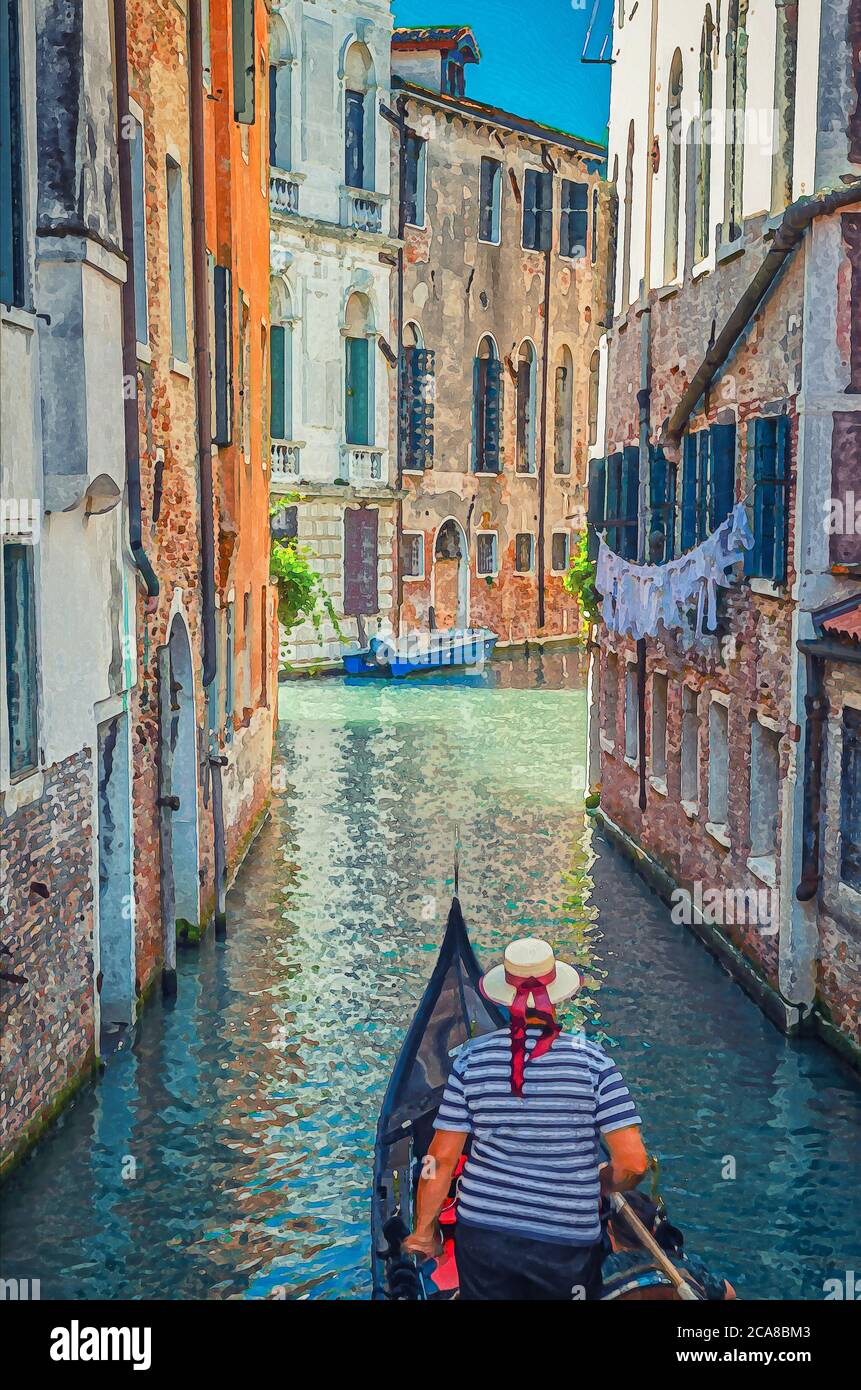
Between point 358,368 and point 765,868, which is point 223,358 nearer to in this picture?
point 765,868

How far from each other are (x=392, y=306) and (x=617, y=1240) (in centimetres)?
2752

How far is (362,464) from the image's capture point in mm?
31438

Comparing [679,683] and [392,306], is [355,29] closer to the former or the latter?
[392,306]

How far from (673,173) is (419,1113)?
9.80 meters

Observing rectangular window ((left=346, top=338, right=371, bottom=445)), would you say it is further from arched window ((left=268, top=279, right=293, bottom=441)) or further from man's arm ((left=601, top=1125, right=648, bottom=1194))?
man's arm ((left=601, top=1125, right=648, bottom=1194))

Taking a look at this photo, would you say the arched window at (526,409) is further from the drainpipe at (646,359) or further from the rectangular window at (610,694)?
the drainpipe at (646,359)

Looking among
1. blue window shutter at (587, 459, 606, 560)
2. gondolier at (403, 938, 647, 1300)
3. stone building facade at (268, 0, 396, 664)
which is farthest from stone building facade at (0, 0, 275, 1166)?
stone building facade at (268, 0, 396, 664)

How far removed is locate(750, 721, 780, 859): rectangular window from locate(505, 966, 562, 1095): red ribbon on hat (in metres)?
6.48

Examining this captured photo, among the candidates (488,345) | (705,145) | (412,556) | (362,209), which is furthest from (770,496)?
(488,345)

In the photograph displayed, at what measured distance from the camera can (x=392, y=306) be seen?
31828 mm

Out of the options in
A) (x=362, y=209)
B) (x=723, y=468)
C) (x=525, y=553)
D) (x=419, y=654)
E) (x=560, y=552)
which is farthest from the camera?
(x=560, y=552)

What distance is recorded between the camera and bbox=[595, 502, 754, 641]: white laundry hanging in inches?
451

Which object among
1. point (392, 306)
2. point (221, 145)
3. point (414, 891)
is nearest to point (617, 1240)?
point (414, 891)
